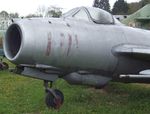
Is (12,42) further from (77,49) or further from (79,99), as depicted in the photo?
(79,99)

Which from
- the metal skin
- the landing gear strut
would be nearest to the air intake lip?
the metal skin

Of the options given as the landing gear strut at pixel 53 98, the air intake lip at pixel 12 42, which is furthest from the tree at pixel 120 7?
the air intake lip at pixel 12 42

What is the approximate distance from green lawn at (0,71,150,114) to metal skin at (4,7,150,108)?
58 cm

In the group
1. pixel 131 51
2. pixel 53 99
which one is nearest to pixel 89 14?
pixel 131 51

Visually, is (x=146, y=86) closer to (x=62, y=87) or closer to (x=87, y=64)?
(x=62, y=87)

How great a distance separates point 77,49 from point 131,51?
4.17 ft

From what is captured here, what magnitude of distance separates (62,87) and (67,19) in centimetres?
376

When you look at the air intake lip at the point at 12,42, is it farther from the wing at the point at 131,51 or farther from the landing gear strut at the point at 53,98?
the wing at the point at 131,51

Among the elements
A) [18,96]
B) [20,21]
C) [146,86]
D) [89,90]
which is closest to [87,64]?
[20,21]

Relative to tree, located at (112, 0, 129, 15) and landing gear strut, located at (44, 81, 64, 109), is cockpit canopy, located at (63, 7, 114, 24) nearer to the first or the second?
landing gear strut, located at (44, 81, 64, 109)

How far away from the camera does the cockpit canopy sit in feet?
27.5

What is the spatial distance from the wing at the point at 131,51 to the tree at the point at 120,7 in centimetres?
6366

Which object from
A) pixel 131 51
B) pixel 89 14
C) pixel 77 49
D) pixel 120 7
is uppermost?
pixel 89 14

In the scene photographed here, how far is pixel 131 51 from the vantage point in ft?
26.7
